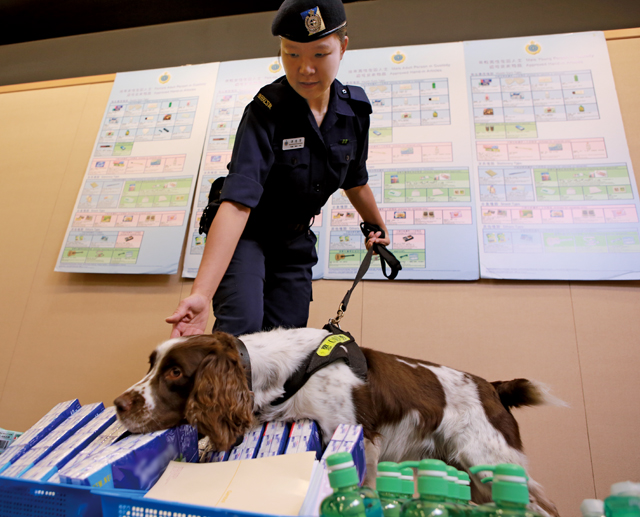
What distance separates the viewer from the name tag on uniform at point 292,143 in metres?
1.64

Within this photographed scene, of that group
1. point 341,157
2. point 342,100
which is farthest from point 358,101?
point 341,157

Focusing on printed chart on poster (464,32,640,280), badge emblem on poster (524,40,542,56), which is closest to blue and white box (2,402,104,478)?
printed chart on poster (464,32,640,280)

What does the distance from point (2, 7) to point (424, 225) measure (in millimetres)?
4421

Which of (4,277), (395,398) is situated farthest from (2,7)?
(395,398)

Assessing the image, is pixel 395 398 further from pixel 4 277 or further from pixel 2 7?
pixel 2 7

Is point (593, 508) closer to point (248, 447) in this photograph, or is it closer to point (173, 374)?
point (248, 447)

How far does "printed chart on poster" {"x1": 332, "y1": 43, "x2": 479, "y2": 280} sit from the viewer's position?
2.69 m

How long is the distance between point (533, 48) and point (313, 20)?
7.58 feet

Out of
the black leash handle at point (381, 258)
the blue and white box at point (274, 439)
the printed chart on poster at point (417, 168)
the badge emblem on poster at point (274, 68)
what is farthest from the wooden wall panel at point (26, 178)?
the blue and white box at point (274, 439)

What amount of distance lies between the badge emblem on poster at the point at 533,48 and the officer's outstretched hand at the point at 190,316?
2.94 metres

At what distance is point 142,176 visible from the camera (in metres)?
3.29

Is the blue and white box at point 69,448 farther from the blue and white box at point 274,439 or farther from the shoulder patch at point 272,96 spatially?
the shoulder patch at point 272,96

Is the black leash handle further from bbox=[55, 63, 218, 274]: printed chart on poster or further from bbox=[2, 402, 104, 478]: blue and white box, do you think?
bbox=[55, 63, 218, 274]: printed chart on poster

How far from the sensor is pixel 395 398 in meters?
1.38
